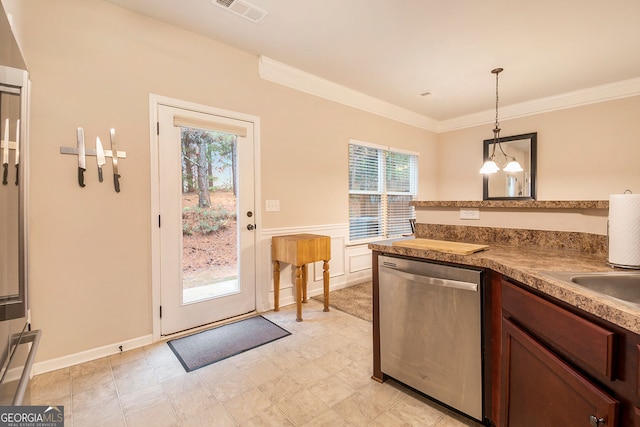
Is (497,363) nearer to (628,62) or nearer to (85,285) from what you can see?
(85,285)

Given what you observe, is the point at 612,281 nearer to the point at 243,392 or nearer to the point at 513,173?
the point at 243,392

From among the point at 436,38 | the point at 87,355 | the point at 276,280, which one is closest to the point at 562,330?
the point at 276,280

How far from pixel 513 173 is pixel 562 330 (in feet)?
15.1

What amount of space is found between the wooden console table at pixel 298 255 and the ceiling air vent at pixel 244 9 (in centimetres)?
199

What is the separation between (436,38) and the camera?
282cm

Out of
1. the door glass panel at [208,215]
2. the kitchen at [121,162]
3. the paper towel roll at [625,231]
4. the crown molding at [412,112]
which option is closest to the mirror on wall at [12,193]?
the kitchen at [121,162]

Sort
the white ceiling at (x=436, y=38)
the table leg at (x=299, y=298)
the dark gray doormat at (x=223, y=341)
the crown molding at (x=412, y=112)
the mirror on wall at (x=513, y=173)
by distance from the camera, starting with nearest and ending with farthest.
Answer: the dark gray doormat at (x=223, y=341)
the white ceiling at (x=436, y=38)
the table leg at (x=299, y=298)
the crown molding at (x=412, y=112)
the mirror on wall at (x=513, y=173)

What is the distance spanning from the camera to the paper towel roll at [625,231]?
1180mm

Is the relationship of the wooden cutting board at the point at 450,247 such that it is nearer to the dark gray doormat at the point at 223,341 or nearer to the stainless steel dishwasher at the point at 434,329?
the stainless steel dishwasher at the point at 434,329

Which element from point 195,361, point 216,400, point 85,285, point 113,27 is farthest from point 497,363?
point 113,27

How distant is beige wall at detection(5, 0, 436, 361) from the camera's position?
2.04m

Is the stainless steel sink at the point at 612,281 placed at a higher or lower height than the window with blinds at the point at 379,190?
lower

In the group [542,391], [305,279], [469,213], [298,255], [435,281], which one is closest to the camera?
[542,391]

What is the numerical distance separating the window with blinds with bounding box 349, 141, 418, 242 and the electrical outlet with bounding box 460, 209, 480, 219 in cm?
214
